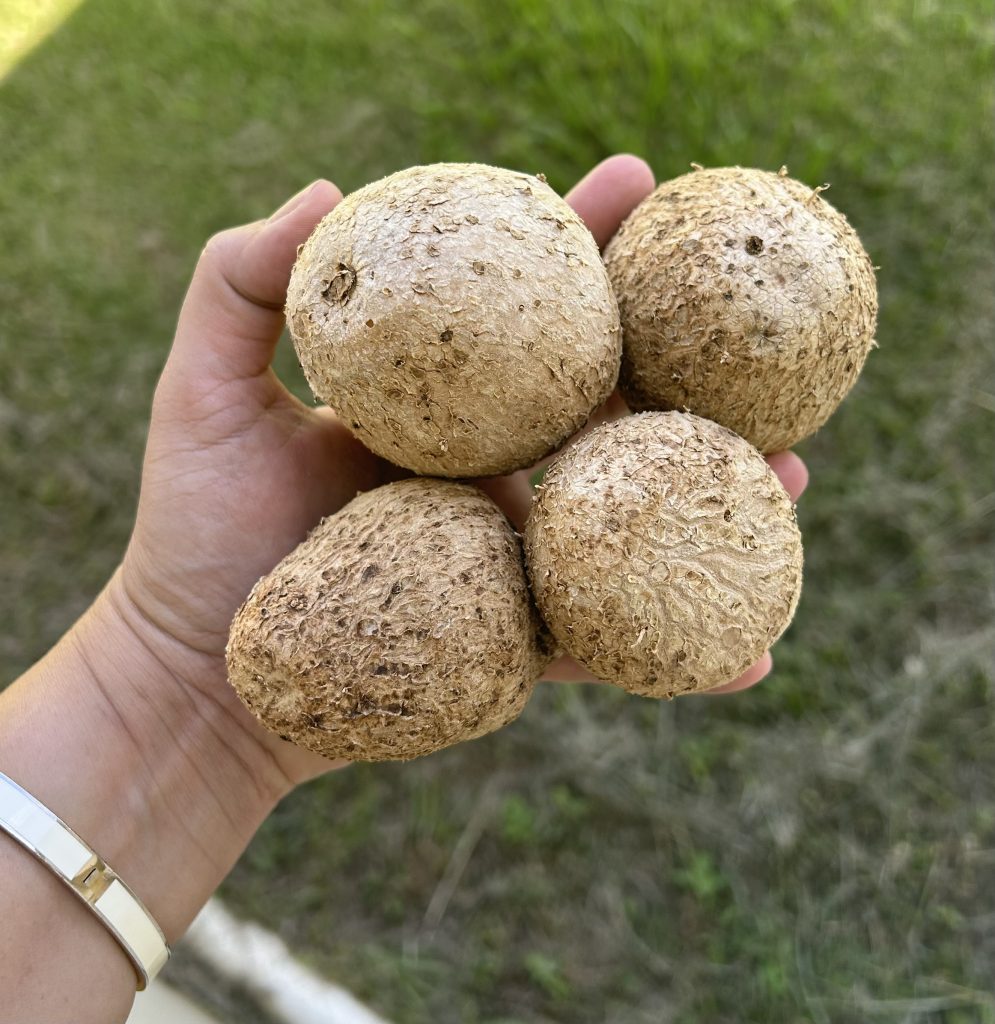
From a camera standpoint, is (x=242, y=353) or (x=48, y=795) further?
(x=242, y=353)

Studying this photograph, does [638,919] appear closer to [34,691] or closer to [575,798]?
[575,798]

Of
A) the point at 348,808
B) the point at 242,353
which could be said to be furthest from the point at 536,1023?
the point at 242,353

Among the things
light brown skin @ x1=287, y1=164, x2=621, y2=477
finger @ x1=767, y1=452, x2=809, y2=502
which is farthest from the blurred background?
light brown skin @ x1=287, y1=164, x2=621, y2=477

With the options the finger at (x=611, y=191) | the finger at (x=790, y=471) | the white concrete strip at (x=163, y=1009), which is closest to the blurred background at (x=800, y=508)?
the white concrete strip at (x=163, y=1009)

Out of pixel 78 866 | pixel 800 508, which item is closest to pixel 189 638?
pixel 78 866

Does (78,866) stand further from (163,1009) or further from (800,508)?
(800,508)
